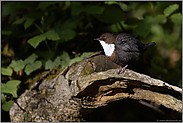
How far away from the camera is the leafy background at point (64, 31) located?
107 inches

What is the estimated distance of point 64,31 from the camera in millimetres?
2896

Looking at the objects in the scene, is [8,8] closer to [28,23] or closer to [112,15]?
[28,23]

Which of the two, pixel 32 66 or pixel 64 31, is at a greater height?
pixel 64 31

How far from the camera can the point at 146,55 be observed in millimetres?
3271

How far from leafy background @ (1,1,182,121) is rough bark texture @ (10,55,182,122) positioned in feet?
0.85

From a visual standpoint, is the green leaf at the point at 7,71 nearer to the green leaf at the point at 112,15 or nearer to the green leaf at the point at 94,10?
the green leaf at the point at 94,10

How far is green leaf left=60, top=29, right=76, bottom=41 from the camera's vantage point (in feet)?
9.17

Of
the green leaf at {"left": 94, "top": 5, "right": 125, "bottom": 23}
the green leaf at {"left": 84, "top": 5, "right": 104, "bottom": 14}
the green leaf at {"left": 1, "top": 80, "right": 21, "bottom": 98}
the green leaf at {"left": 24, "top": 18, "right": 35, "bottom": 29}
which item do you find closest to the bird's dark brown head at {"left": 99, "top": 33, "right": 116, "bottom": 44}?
the green leaf at {"left": 84, "top": 5, "right": 104, "bottom": 14}

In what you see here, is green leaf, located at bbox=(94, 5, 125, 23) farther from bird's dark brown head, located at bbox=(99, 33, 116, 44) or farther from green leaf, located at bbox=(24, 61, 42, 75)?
green leaf, located at bbox=(24, 61, 42, 75)

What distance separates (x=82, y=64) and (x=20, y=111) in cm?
116

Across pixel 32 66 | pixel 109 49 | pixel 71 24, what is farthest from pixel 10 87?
pixel 109 49

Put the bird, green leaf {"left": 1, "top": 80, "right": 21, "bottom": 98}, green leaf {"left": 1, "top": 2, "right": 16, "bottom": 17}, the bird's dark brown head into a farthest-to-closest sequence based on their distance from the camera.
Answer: green leaf {"left": 1, "top": 2, "right": 16, "bottom": 17} → green leaf {"left": 1, "top": 80, "right": 21, "bottom": 98} → the bird's dark brown head → the bird

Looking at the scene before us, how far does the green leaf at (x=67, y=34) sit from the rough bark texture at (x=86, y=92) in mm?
647

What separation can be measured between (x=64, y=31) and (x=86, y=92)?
125 centimetres
